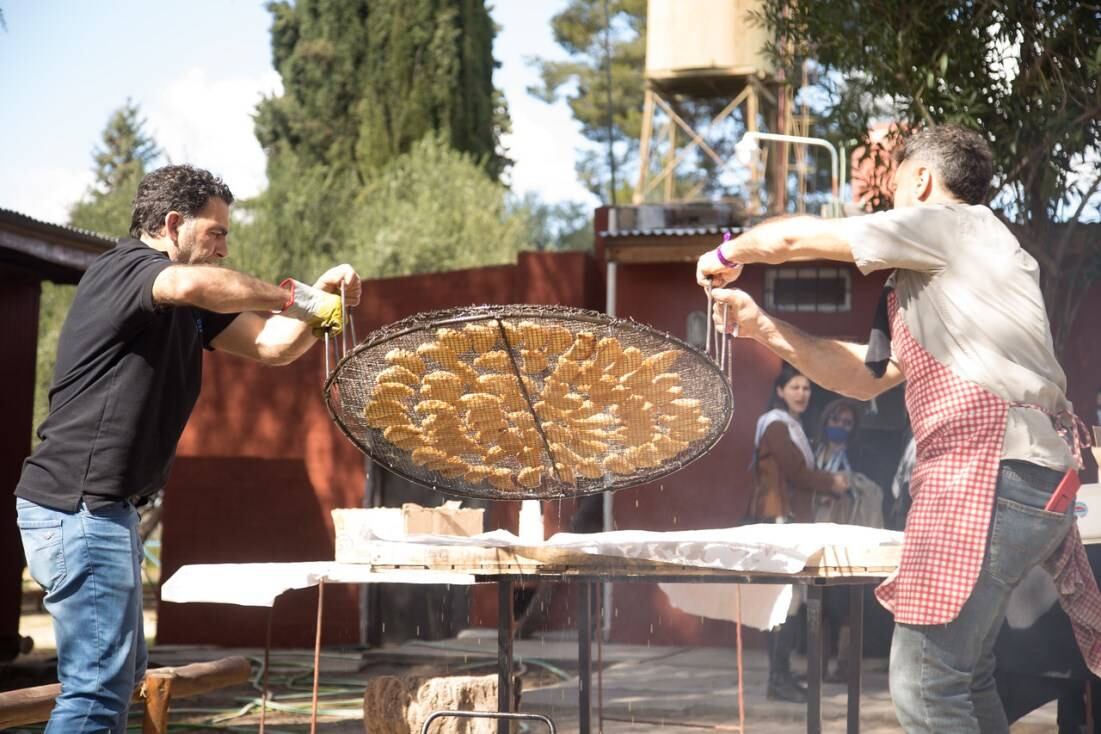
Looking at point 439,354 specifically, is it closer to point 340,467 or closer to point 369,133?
point 340,467

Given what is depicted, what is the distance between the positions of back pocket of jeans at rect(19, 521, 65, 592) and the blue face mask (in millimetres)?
7148

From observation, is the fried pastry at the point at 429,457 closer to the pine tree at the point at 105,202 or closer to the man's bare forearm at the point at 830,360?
the man's bare forearm at the point at 830,360

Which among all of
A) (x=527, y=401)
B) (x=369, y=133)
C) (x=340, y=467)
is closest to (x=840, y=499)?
(x=527, y=401)

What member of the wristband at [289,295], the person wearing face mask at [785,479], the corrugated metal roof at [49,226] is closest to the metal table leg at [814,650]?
the wristband at [289,295]

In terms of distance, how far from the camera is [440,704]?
511 centimetres

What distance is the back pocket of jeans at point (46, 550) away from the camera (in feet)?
10.5

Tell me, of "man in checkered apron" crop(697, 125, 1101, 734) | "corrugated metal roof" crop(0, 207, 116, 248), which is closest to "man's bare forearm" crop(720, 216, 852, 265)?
"man in checkered apron" crop(697, 125, 1101, 734)

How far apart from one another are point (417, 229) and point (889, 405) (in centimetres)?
1567

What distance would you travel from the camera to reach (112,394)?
3.29 meters

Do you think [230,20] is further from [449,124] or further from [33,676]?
[33,676]

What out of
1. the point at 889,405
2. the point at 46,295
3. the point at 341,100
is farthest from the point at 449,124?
the point at 889,405

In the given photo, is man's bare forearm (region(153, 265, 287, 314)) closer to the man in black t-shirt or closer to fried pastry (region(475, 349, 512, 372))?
the man in black t-shirt

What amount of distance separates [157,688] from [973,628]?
2.64 m

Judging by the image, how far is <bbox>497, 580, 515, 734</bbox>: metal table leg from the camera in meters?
3.84
